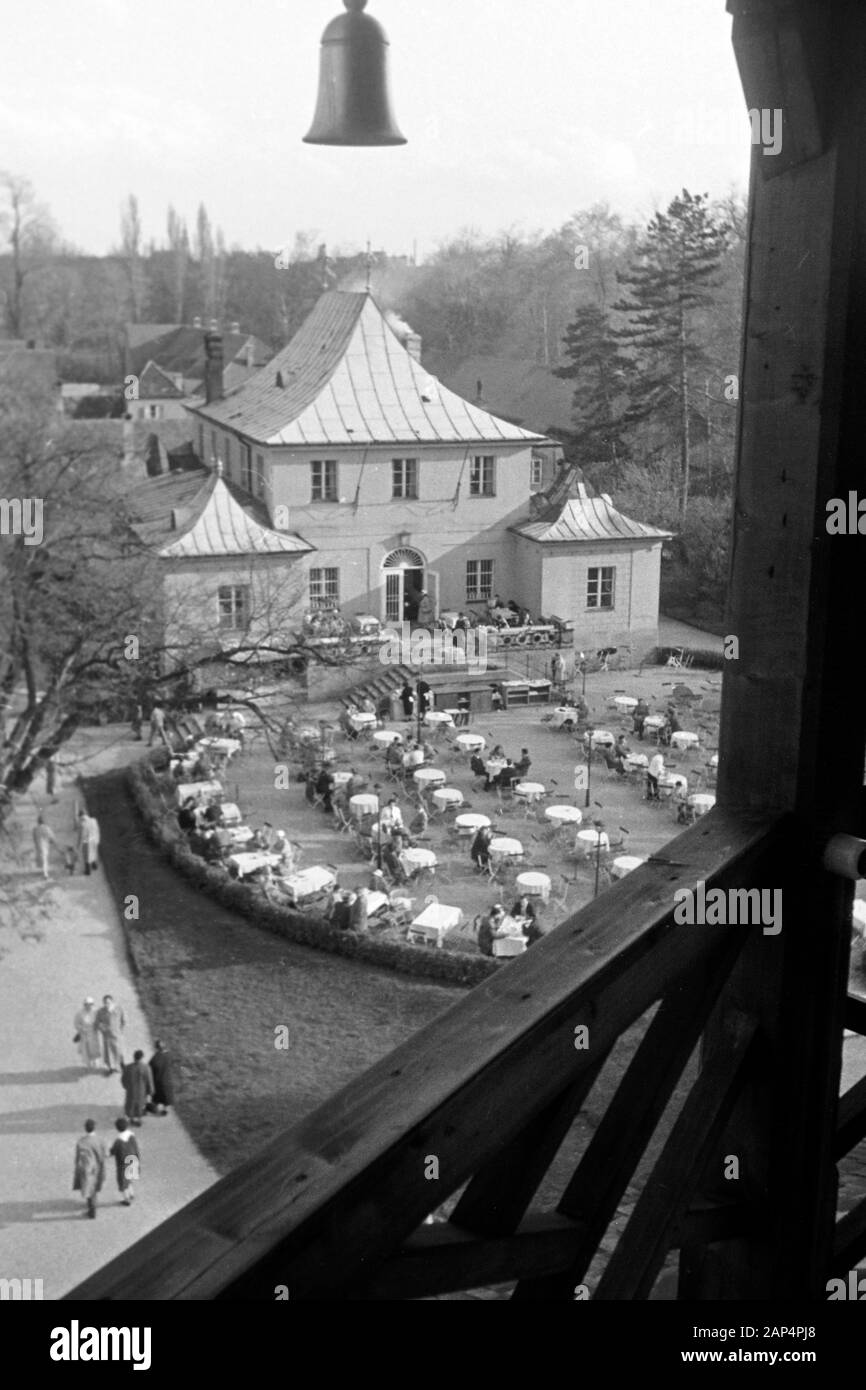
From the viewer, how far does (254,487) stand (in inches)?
209

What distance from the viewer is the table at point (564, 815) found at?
4.63 m

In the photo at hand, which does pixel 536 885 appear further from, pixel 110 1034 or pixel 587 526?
pixel 110 1034

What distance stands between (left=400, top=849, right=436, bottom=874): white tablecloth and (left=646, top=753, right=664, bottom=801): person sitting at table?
3.32 feet

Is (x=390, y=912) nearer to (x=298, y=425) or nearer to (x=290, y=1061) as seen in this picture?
(x=290, y=1061)

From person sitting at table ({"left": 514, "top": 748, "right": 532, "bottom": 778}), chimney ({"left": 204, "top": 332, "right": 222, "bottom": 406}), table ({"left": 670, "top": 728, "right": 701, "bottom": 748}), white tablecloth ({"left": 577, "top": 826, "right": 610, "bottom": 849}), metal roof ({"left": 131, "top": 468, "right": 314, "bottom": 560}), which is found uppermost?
chimney ({"left": 204, "top": 332, "right": 222, "bottom": 406})

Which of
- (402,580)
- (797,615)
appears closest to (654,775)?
(402,580)

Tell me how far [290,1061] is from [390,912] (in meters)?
0.61

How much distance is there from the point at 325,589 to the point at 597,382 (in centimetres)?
188

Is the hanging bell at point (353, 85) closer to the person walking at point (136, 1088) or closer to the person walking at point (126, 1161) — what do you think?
the person walking at point (126, 1161)

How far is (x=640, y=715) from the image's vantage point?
4051 mm

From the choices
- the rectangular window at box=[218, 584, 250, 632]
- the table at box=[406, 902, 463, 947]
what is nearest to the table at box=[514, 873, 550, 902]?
the table at box=[406, 902, 463, 947]

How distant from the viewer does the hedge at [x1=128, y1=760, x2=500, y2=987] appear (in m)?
4.40

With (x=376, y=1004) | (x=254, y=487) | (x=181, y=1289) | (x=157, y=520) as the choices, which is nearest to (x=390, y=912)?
(x=376, y=1004)

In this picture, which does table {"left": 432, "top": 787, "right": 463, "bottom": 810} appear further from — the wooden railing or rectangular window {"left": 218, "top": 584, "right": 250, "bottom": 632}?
the wooden railing
